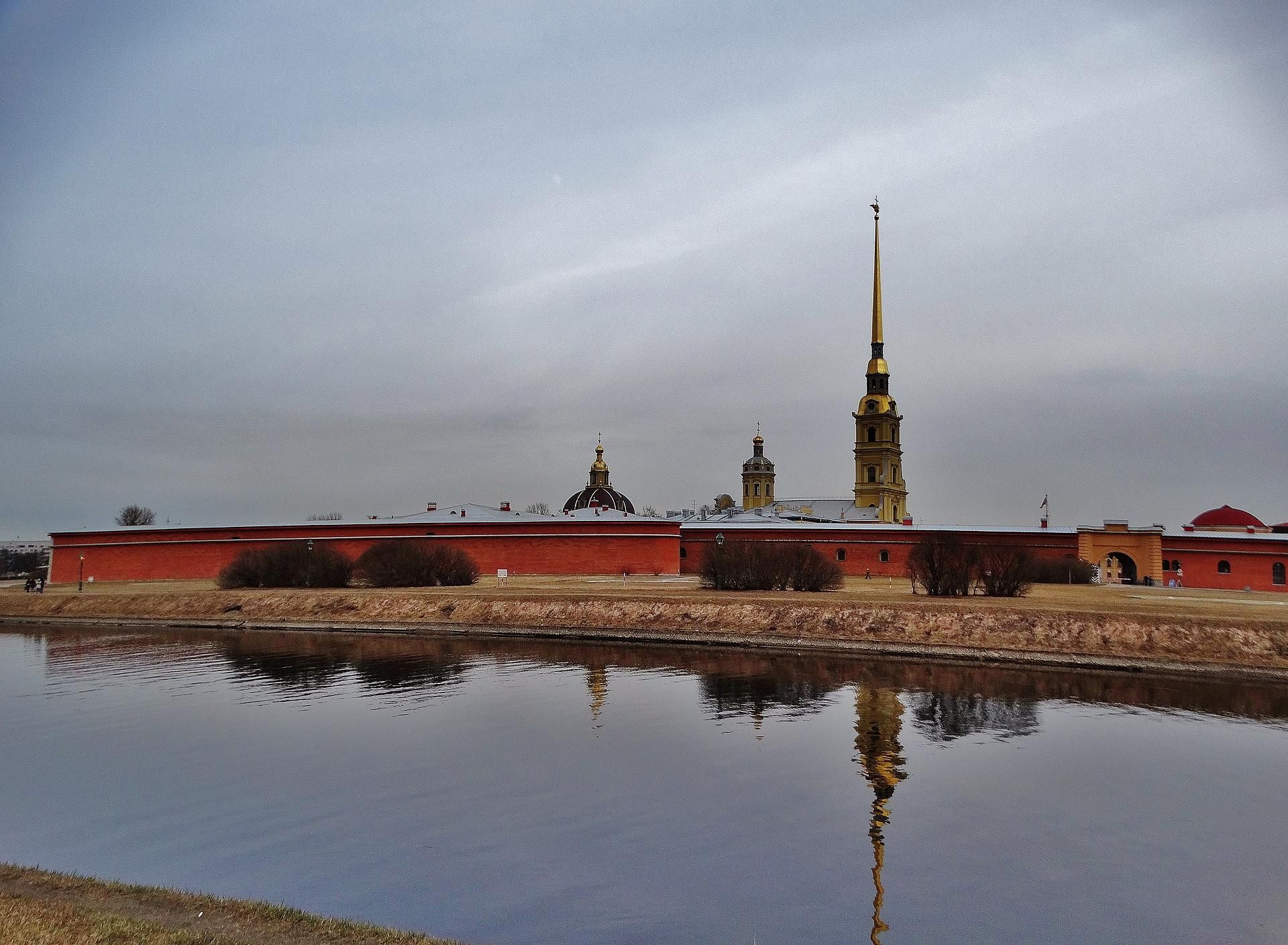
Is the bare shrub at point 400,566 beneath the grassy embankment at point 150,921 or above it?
above

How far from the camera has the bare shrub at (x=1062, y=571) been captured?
41.5m

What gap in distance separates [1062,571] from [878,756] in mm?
31462

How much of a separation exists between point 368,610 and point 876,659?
57.6 feet

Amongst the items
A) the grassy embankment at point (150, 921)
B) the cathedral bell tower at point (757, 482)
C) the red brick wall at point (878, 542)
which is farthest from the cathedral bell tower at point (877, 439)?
the grassy embankment at point (150, 921)

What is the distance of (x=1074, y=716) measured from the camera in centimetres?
1711

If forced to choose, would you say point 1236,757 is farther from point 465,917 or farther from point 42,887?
point 42,887

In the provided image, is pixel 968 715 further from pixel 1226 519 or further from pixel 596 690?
pixel 1226 519

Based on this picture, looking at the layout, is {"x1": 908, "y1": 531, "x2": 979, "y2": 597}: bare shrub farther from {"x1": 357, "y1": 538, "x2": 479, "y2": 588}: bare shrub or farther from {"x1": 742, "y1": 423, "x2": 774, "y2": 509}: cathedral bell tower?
{"x1": 742, "y1": 423, "x2": 774, "y2": 509}: cathedral bell tower

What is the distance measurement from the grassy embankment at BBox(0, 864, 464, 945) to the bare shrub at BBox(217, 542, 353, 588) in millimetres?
32787

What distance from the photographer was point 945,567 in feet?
105

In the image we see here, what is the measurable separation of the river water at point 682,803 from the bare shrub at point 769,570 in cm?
1484

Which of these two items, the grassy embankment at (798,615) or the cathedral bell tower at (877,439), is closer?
the grassy embankment at (798,615)

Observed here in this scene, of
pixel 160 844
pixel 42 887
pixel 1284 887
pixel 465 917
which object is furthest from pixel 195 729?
pixel 1284 887

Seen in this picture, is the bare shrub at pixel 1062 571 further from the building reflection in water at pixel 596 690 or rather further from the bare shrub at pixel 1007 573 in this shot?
the building reflection in water at pixel 596 690
